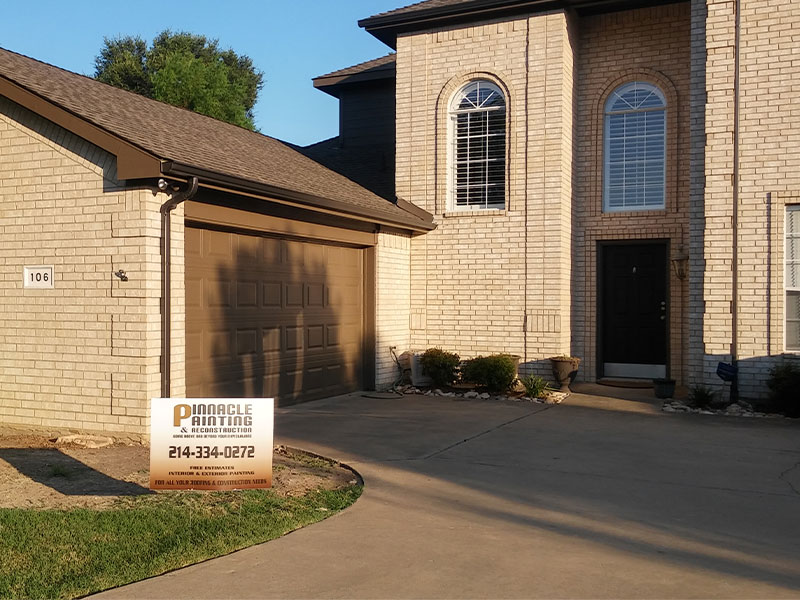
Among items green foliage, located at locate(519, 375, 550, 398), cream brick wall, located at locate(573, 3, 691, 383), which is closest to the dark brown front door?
cream brick wall, located at locate(573, 3, 691, 383)

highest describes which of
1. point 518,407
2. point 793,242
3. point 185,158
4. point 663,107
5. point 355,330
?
point 663,107

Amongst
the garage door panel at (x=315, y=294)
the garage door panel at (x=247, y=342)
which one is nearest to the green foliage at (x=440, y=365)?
the garage door panel at (x=315, y=294)

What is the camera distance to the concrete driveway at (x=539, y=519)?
4.71m

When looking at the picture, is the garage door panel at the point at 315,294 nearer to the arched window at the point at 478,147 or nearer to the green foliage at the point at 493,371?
the green foliage at the point at 493,371

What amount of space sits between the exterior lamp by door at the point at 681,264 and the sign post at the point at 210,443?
31.6 ft

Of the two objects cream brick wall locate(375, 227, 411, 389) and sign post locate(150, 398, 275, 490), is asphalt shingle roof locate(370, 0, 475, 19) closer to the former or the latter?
cream brick wall locate(375, 227, 411, 389)

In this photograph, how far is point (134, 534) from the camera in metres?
5.56

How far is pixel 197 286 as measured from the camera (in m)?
10.2

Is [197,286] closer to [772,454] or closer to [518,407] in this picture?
[518,407]

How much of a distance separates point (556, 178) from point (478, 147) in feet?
5.80

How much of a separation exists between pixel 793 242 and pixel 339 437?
7.40 m

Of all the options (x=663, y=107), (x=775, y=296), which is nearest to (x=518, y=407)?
(x=775, y=296)

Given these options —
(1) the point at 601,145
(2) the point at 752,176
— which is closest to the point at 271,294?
(1) the point at 601,145

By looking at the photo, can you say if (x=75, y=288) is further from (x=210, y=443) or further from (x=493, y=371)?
(x=493, y=371)
